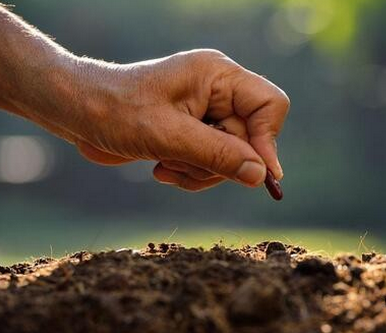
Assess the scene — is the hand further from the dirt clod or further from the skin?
the dirt clod

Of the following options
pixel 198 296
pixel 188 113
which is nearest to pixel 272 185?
pixel 188 113

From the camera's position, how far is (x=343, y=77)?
25688mm

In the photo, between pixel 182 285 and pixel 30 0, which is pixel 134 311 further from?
pixel 30 0

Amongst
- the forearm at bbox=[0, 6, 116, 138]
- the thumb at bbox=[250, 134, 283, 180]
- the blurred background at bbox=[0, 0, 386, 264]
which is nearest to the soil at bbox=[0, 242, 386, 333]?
the thumb at bbox=[250, 134, 283, 180]

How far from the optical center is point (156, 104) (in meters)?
3.12

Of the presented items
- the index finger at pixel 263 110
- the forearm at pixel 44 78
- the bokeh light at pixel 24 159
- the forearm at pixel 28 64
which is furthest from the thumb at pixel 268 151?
the bokeh light at pixel 24 159

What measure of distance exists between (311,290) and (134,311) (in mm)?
462

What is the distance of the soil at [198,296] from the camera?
6.61ft

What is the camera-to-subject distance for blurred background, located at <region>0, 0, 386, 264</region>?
18141mm

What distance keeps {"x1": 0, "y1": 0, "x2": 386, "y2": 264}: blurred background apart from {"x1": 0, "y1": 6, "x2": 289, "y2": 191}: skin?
1028cm

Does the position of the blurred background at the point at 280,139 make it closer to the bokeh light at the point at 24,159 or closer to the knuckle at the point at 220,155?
the bokeh light at the point at 24,159

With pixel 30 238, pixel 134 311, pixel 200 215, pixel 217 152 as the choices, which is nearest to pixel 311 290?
pixel 134 311

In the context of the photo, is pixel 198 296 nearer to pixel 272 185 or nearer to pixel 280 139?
pixel 272 185

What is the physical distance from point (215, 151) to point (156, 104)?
251 millimetres
